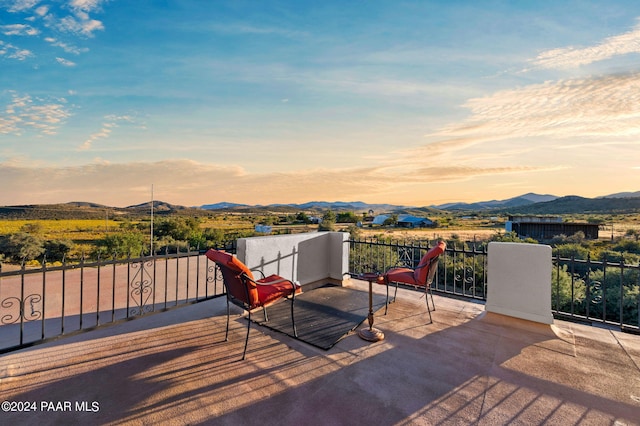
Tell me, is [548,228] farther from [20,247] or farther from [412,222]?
[20,247]

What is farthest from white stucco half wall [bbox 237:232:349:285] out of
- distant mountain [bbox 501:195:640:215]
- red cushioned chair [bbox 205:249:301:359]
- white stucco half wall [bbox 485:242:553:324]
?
distant mountain [bbox 501:195:640:215]

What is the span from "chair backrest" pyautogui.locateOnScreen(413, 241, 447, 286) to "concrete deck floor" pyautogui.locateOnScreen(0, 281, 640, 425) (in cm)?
60

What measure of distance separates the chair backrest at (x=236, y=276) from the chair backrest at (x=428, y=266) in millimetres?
2150

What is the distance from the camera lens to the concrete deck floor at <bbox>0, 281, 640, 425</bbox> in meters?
2.19

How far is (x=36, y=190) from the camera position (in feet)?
51.0

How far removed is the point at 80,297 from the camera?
379cm

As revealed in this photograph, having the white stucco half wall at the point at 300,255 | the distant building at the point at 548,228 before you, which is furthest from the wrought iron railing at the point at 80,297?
the distant building at the point at 548,228

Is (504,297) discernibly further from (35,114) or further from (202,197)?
(202,197)

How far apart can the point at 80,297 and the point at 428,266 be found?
4548 mm

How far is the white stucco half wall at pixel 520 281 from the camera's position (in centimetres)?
384

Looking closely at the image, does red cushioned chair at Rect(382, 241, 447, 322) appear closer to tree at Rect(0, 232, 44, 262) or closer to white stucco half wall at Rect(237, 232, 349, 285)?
white stucco half wall at Rect(237, 232, 349, 285)

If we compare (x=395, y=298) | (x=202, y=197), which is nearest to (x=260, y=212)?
(x=202, y=197)

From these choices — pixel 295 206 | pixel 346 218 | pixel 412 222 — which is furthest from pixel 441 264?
pixel 295 206

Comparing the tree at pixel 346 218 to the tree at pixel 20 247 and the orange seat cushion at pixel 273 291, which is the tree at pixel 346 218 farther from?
the orange seat cushion at pixel 273 291
